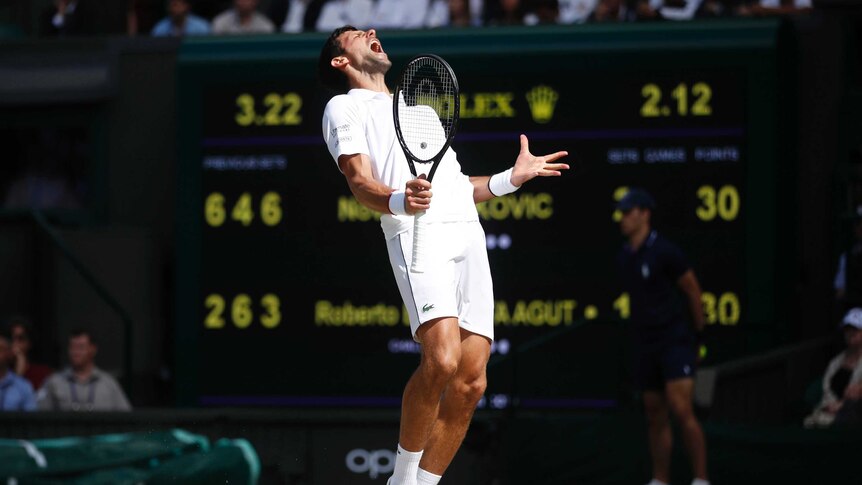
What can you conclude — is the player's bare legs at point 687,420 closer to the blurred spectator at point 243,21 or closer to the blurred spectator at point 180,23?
the blurred spectator at point 243,21

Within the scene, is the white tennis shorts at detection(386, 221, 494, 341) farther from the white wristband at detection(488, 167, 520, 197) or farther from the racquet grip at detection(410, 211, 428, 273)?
the white wristband at detection(488, 167, 520, 197)

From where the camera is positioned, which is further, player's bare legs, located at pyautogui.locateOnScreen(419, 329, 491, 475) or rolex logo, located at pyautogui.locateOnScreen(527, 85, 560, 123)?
rolex logo, located at pyautogui.locateOnScreen(527, 85, 560, 123)

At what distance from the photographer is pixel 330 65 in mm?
6855

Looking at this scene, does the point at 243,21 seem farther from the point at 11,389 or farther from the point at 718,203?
the point at 718,203

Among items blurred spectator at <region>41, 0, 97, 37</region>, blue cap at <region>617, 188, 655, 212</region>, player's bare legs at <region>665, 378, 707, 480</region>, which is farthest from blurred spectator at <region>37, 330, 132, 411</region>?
player's bare legs at <region>665, 378, 707, 480</region>

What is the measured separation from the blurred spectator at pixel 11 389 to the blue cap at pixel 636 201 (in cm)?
400

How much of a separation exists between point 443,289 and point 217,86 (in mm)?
5686

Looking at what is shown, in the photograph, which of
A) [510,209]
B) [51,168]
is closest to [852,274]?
[510,209]

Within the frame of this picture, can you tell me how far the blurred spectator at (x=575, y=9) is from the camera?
12500 millimetres

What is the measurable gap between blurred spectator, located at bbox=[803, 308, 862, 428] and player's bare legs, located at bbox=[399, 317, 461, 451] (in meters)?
4.12

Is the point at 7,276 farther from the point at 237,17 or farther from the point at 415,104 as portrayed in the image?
the point at 415,104

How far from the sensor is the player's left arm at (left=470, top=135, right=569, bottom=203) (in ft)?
21.9

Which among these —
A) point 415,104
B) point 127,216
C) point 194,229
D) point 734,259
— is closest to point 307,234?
point 194,229

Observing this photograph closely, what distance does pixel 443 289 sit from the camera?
642 centimetres
